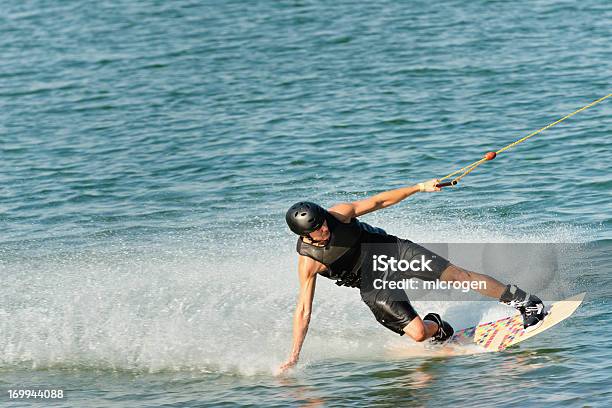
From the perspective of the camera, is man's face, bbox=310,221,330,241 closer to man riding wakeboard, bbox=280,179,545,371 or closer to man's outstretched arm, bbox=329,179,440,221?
man riding wakeboard, bbox=280,179,545,371

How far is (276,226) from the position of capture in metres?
14.5

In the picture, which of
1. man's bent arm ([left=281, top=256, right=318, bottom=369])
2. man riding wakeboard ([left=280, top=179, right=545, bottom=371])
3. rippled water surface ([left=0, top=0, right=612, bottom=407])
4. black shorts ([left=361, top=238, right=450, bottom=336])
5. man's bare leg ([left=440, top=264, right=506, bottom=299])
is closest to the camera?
man riding wakeboard ([left=280, top=179, right=545, bottom=371])

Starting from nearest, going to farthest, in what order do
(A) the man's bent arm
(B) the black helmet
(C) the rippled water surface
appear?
(B) the black helmet, (A) the man's bent arm, (C) the rippled water surface

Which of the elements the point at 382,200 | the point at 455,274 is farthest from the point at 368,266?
the point at 455,274

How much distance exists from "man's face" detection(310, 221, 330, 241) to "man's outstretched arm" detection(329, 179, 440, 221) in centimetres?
25

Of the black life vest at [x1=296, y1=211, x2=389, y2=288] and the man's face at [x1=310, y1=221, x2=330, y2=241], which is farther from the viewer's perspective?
the black life vest at [x1=296, y1=211, x2=389, y2=288]

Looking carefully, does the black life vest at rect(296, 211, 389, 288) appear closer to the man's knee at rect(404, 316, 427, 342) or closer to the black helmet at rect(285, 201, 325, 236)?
the black helmet at rect(285, 201, 325, 236)

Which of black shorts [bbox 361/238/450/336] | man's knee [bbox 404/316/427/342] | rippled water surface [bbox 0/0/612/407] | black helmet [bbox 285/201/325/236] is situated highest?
black helmet [bbox 285/201/325/236]

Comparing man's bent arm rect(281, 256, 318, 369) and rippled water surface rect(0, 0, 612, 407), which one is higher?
man's bent arm rect(281, 256, 318, 369)

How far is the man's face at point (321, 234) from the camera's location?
919 centimetres

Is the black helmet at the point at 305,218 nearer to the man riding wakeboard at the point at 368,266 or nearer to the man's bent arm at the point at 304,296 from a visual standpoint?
the man riding wakeboard at the point at 368,266

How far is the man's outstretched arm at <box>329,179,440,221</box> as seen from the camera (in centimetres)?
933

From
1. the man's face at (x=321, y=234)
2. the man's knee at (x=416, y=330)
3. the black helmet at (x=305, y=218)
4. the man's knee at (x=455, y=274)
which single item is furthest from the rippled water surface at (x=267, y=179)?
the black helmet at (x=305, y=218)

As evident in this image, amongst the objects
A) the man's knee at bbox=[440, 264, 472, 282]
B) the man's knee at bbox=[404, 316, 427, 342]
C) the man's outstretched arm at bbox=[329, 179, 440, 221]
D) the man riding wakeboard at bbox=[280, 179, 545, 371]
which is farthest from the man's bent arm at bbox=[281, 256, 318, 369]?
the man's knee at bbox=[440, 264, 472, 282]
